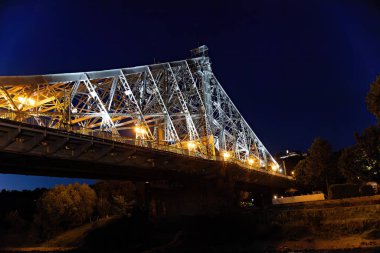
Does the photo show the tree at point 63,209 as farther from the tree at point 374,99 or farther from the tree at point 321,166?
the tree at point 374,99

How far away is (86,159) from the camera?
39156mm

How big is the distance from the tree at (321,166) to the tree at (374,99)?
37537 mm

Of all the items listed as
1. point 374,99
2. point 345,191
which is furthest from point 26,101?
point 345,191

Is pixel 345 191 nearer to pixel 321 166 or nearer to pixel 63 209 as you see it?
pixel 321 166

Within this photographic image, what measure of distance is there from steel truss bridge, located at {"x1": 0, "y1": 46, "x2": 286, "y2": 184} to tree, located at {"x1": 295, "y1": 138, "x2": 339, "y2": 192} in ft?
53.2

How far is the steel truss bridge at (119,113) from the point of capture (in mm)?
35625

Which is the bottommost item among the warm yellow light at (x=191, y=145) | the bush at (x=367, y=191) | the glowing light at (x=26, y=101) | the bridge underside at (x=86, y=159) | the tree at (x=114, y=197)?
the bush at (x=367, y=191)

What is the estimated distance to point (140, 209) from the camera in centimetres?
5747

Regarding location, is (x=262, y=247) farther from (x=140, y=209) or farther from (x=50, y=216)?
(x=50, y=216)

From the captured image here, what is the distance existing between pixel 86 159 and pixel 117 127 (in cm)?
2477

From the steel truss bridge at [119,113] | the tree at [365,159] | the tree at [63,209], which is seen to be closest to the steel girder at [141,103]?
the steel truss bridge at [119,113]

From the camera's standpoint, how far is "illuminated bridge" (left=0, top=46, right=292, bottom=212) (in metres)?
35.7

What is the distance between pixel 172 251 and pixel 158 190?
72.2 feet

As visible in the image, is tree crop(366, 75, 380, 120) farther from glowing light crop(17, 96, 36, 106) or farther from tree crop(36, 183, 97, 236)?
tree crop(36, 183, 97, 236)
